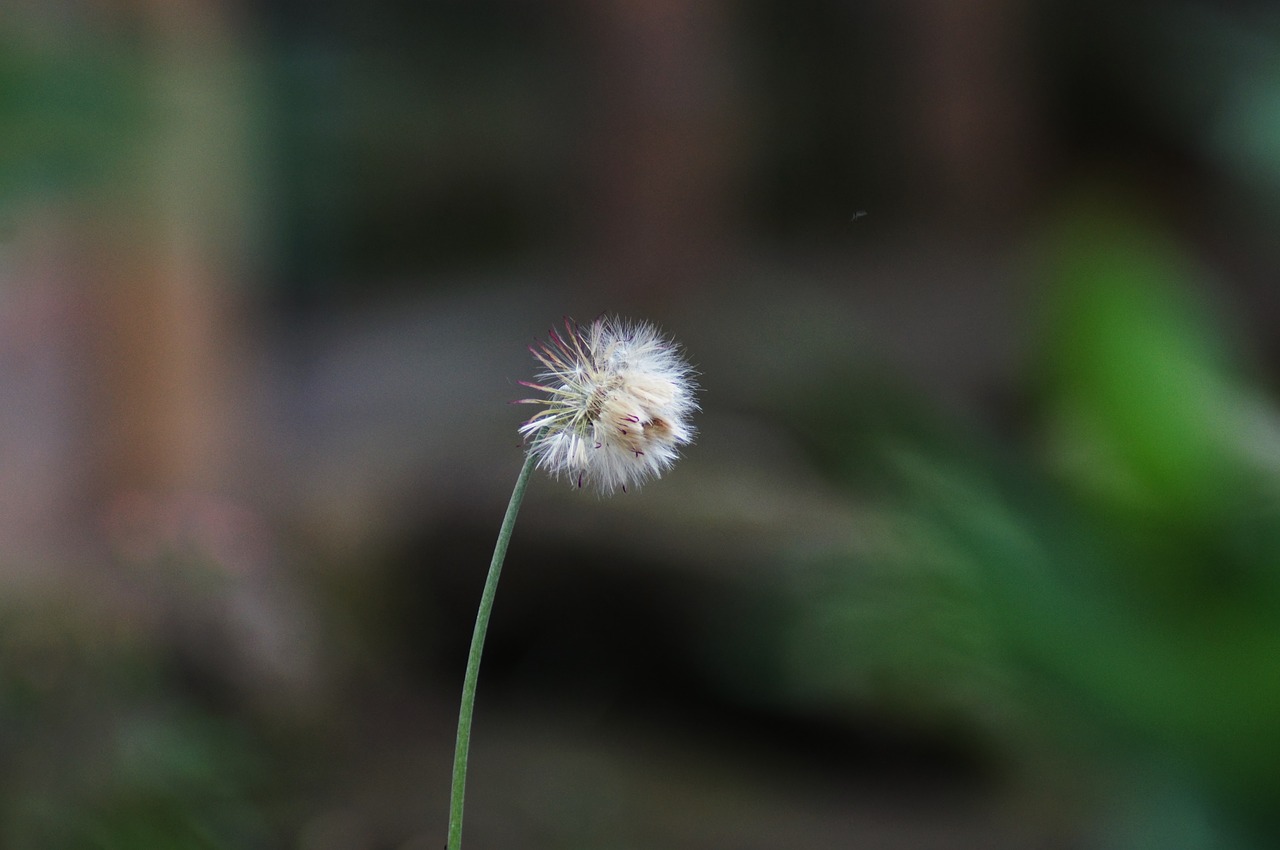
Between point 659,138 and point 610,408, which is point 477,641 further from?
point 659,138

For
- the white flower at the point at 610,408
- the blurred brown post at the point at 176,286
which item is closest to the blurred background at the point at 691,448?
the blurred brown post at the point at 176,286

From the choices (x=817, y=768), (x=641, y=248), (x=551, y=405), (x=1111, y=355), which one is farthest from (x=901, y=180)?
(x=551, y=405)

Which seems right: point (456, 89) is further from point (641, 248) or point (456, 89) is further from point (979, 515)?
point (979, 515)

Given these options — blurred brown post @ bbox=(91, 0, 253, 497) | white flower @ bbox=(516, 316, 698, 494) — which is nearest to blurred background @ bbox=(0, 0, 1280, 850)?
blurred brown post @ bbox=(91, 0, 253, 497)

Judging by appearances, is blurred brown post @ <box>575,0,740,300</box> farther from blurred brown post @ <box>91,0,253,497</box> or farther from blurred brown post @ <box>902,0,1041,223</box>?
blurred brown post @ <box>91,0,253,497</box>

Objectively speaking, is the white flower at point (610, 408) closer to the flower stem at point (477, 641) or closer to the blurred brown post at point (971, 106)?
the flower stem at point (477, 641)

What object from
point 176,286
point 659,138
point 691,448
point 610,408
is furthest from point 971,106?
point 610,408

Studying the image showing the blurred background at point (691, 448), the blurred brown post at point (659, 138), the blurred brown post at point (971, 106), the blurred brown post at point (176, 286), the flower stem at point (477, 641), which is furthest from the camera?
the blurred brown post at point (971, 106)
